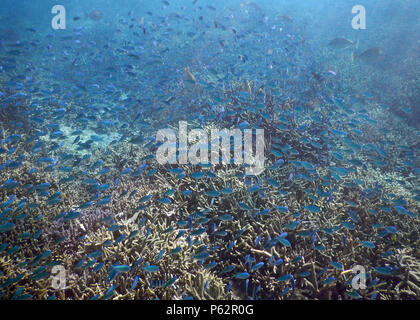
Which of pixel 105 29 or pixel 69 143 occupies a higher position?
pixel 105 29

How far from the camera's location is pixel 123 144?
7.22 metres

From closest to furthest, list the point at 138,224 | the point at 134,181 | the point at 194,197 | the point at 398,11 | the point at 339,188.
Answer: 1. the point at 138,224
2. the point at 194,197
3. the point at 339,188
4. the point at 134,181
5. the point at 398,11

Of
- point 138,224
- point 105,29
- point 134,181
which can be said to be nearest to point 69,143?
point 134,181

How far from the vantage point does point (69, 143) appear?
24.7 feet

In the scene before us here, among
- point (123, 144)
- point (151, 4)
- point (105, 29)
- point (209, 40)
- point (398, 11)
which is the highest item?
point (151, 4)

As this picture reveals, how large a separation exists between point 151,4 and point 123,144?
31.3 metres
